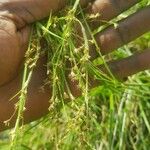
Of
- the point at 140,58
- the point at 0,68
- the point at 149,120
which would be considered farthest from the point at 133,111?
the point at 0,68

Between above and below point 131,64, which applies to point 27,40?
above

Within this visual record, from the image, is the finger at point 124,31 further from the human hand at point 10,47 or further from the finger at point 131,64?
the human hand at point 10,47

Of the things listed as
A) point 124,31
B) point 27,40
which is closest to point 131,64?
point 124,31

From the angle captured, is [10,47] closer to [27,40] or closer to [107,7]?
[27,40]

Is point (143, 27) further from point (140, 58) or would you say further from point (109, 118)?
point (109, 118)

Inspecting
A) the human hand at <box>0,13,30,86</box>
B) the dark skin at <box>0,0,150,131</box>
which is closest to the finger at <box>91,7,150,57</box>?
the dark skin at <box>0,0,150,131</box>

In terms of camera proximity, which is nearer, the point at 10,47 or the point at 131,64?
the point at 10,47
